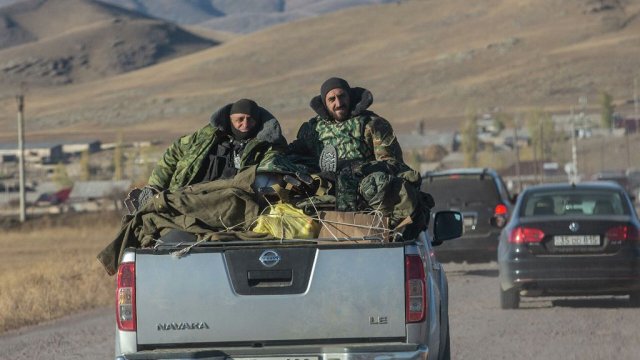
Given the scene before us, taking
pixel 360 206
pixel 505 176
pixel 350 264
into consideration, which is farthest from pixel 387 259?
pixel 505 176

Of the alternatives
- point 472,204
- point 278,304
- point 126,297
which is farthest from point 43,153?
point 278,304

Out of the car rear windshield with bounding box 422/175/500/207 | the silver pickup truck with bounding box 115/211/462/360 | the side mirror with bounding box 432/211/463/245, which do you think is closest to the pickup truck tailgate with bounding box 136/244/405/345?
the silver pickup truck with bounding box 115/211/462/360

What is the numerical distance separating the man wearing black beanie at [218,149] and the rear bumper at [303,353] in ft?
7.05

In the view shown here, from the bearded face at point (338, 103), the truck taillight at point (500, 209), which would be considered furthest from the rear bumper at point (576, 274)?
the truck taillight at point (500, 209)

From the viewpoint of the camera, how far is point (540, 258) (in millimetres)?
17875

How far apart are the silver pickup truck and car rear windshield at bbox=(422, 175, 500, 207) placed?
17299mm

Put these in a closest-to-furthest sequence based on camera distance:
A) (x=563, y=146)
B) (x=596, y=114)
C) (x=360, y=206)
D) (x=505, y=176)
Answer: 1. (x=360, y=206)
2. (x=505, y=176)
3. (x=563, y=146)
4. (x=596, y=114)

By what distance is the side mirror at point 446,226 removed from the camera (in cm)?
1034

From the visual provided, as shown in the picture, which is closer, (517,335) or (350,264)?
(350,264)

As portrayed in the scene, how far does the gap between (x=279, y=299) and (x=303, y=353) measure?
315 millimetres

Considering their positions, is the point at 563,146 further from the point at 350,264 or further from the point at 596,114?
the point at 350,264

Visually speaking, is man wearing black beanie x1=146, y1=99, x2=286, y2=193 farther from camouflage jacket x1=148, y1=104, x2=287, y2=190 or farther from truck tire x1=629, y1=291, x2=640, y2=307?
truck tire x1=629, y1=291, x2=640, y2=307

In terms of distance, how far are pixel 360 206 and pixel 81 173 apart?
506 feet

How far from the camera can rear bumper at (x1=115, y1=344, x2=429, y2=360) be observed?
26.9 ft
